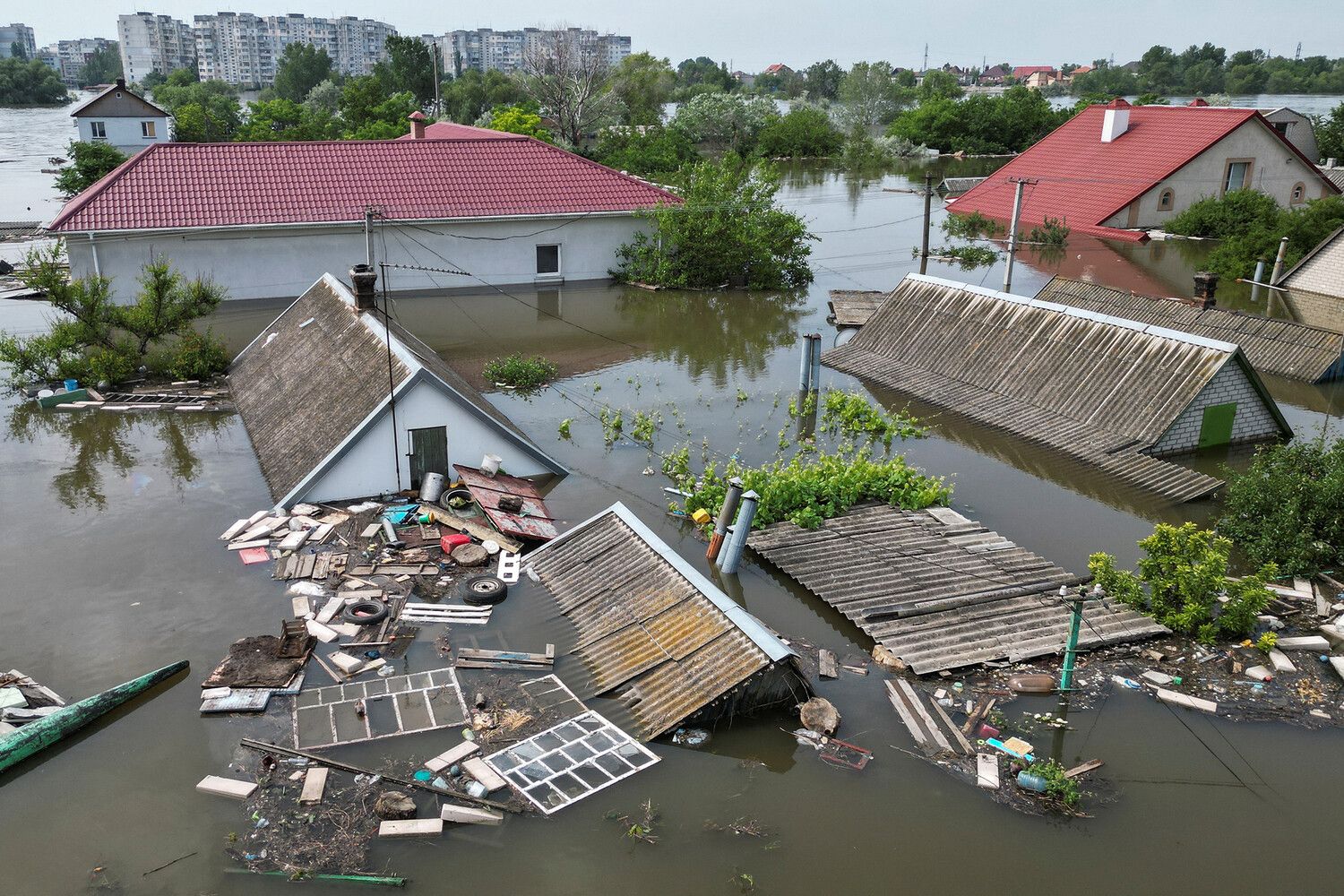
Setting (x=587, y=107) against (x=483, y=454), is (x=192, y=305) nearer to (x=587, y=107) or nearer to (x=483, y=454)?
(x=483, y=454)

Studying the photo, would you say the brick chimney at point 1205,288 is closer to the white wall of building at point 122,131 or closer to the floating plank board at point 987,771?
the floating plank board at point 987,771

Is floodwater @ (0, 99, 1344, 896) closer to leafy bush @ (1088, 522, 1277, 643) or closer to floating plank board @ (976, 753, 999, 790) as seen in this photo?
floating plank board @ (976, 753, 999, 790)

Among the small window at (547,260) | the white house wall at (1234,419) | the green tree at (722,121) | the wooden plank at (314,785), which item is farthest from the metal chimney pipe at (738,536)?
the green tree at (722,121)

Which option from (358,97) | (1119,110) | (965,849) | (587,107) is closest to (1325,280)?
(1119,110)

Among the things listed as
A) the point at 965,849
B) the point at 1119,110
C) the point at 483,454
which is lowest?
the point at 965,849

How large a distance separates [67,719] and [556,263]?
80.6ft

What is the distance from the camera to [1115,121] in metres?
49.2

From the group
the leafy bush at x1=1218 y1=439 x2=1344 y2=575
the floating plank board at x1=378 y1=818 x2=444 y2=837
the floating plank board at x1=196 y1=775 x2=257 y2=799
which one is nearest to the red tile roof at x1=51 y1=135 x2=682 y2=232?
the leafy bush at x1=1218 y1=439 x2=1344 y2=575

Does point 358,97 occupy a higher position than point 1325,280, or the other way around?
point 358,97

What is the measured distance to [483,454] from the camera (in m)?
18.1

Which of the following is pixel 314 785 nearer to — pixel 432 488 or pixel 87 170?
pixel 432 488

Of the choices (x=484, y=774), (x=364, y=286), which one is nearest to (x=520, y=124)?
(x=364, y=286)

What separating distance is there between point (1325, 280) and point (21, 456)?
37.1 m

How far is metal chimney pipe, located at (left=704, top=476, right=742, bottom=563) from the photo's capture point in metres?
15.5
